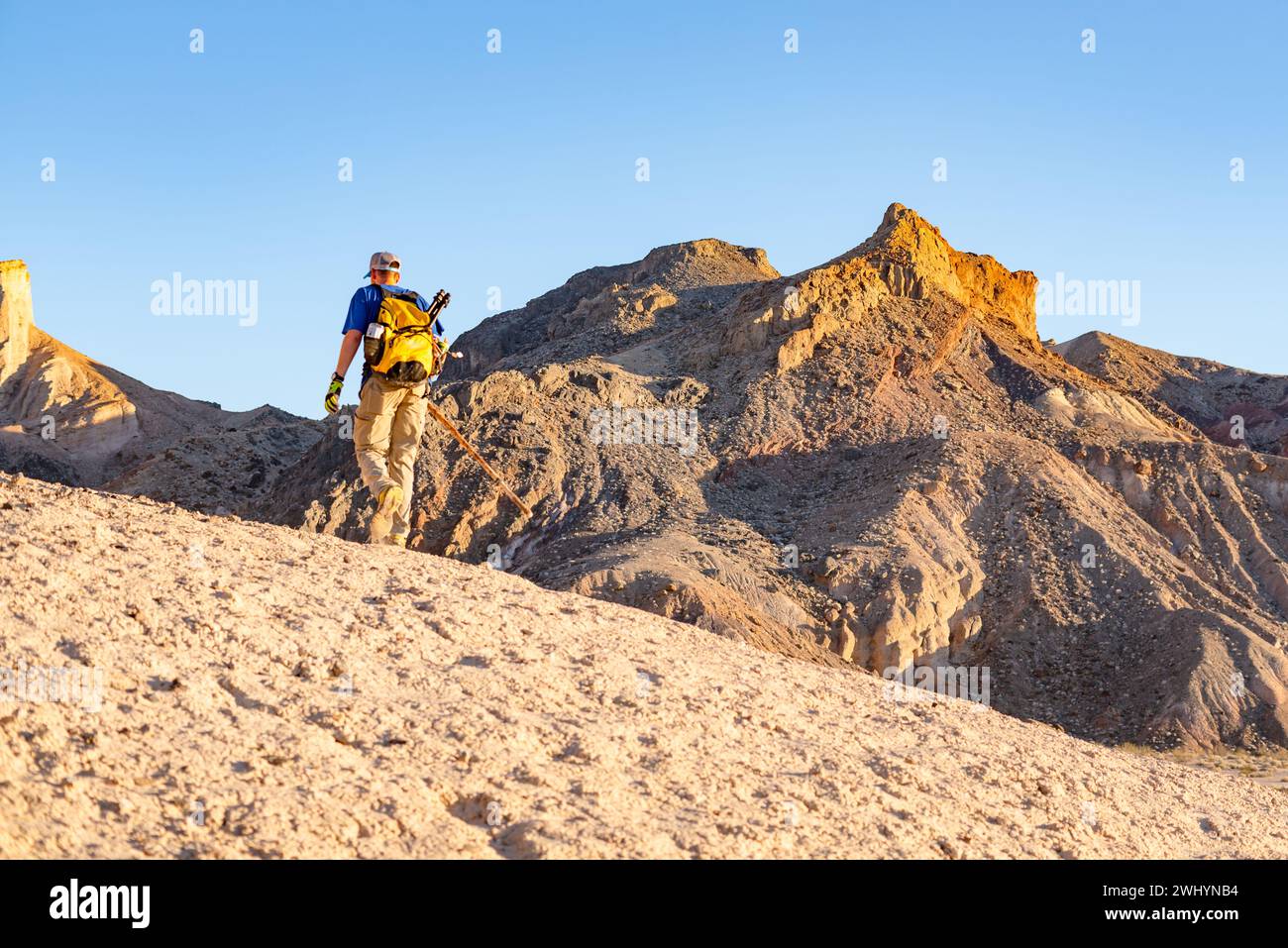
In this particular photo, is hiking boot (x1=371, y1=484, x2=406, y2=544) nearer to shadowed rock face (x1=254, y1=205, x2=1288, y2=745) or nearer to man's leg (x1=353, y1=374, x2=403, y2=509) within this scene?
man's leg (x1=353, y1=374, x2=403, y2=509)

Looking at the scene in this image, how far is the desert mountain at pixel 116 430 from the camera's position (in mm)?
38812

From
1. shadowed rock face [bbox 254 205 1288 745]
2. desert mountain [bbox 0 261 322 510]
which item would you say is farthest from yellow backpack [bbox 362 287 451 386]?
desert mountain [bbox 0 261 322 510]

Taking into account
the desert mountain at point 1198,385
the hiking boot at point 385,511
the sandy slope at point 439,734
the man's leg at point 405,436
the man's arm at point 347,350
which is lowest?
the sandy slope at point 439,734

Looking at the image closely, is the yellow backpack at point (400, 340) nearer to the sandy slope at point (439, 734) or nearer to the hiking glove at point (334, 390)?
the hiking glove at point (334, 390)

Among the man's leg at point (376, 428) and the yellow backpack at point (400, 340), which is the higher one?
the yellow backpack at point (400, 340)

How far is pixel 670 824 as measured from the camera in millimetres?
6277

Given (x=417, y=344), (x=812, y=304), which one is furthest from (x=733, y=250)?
(x=417, y=344)

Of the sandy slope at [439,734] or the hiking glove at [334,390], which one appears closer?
the sandy slope at [439,734]

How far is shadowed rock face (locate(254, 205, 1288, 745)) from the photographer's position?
77.2 ft

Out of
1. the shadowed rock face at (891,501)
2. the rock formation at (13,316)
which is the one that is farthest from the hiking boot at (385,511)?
the rock formation at (13,316)

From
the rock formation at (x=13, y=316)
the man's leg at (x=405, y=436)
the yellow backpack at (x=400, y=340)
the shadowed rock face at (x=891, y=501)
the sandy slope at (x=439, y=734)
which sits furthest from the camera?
the rock formation at (x=13, y=316)

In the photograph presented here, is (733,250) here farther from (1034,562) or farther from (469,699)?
(469,699)

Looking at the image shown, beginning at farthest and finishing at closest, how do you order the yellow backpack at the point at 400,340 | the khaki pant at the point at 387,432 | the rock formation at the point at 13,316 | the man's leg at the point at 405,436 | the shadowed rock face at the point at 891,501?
the rock formation at the point at 13,316, the shadowed rock face at the point at 891,501, the man's leg at the point at 405,436, the khaki pant at the point at 387,432, the yellow backpack at the point at 400,340
